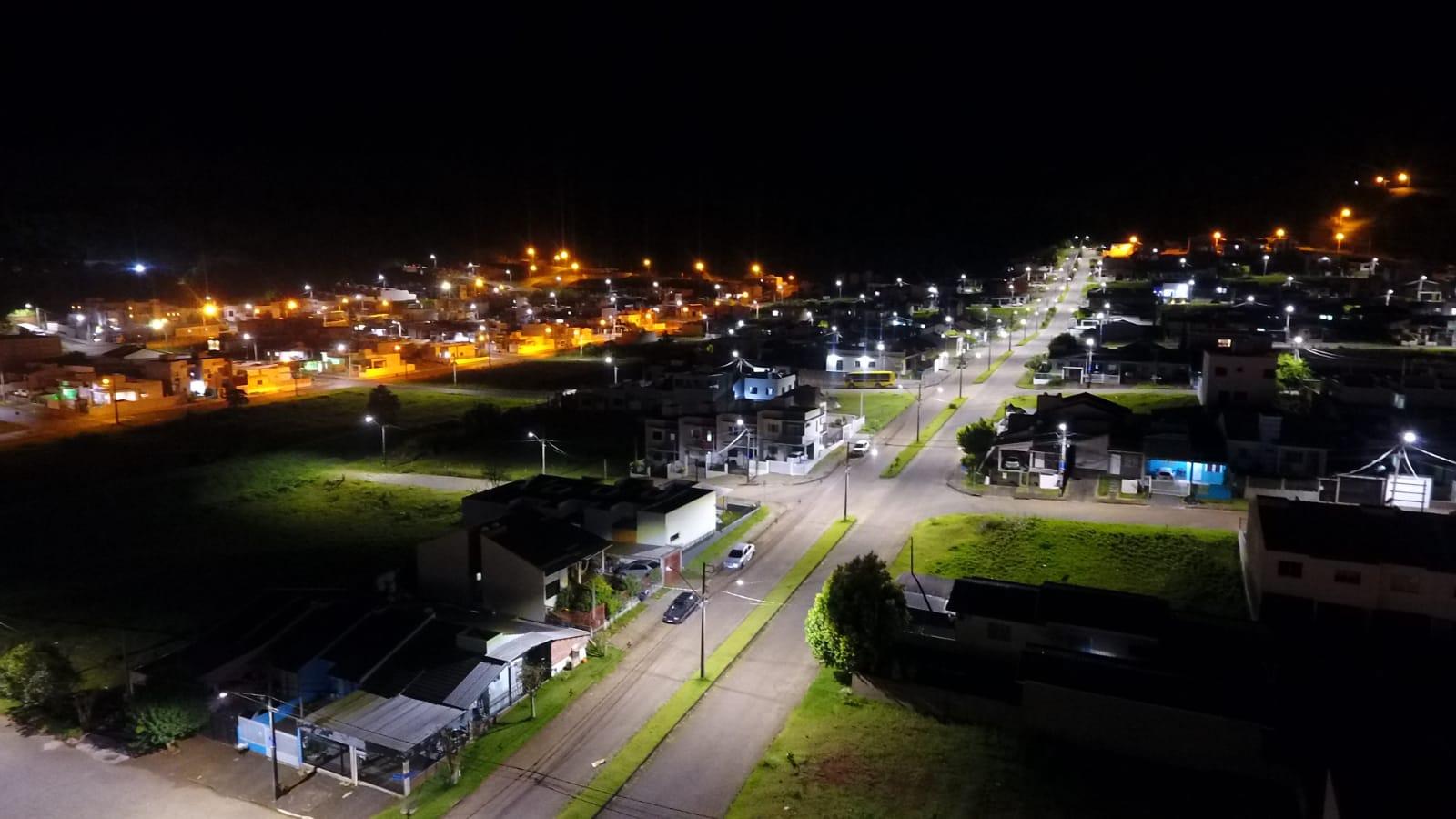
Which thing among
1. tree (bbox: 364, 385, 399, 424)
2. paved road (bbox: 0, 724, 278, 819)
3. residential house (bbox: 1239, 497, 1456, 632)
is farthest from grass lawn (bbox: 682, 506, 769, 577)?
tree (bbox: 364, 385, 399, 424)

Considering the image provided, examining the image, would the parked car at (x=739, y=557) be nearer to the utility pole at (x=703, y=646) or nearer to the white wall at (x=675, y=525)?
the white wall at (x=675, y=525)

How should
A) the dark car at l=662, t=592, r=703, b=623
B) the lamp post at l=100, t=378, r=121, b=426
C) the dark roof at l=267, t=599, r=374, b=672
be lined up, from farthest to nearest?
the lamp post at l=100, t=378, r=121, b=426
the dark car at l=662, t=592, r=703, b=623
the dark roof at l=267, t=599, r=374, b=672

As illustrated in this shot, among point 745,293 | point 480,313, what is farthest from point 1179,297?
point 480,313

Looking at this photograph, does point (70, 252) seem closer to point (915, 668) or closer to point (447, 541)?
point (447, 541)

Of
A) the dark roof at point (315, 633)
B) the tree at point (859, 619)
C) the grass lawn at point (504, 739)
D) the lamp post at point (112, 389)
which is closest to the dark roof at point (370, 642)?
the dark roof at point (315, 633)

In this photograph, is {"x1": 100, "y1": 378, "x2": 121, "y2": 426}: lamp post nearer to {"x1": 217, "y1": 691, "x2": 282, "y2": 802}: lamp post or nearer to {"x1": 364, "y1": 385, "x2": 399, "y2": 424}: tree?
{"x1": 364, "y1": 385, "x2": 399, "y2": 424}: tree

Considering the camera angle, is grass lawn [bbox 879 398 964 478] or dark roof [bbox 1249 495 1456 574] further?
grass lawn [bbox 879 398 964 478]
